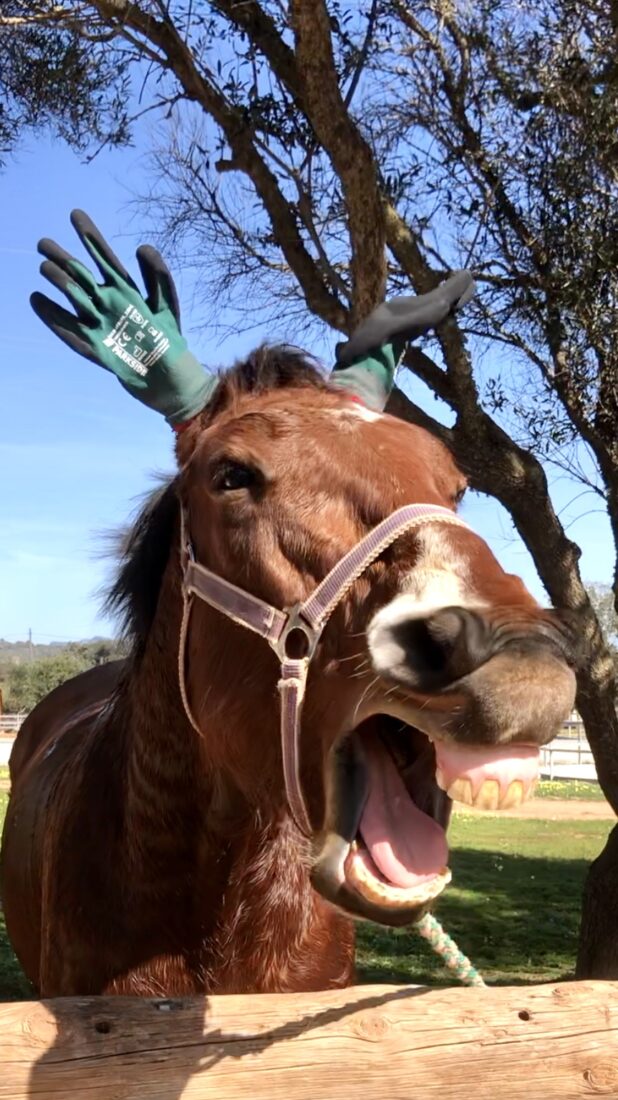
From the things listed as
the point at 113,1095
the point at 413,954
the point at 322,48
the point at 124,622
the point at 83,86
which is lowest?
the point at 413,954

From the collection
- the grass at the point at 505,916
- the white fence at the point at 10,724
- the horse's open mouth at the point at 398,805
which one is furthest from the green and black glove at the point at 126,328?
the white fence at the point at 10,724

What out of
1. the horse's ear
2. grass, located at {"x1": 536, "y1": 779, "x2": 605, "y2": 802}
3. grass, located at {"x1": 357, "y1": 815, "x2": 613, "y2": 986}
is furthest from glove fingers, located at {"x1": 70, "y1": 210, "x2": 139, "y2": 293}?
grass, located at {"x1": 536, "y1": 779, "x2": 605, "y2": 802}

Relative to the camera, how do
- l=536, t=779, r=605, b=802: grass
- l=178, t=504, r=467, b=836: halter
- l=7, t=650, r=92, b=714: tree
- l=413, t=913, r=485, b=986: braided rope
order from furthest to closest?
l=7, t=650, r=92, b=714: tree
l=536, t=779, r=605, b=802: grass
l=413, t=913, r=485, b=986: braided rope
l=178, t=504, r=467, b=836: halter

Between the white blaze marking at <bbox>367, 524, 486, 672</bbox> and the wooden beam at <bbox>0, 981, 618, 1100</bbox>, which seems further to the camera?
the wooden beam at <bbox>0, 981, 618, 1100</bbox>

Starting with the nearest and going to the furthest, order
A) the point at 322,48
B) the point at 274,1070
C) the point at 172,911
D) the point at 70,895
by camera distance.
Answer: the point at 274,1070, the point at 172,911, the point at 70,895, the point at 322,48

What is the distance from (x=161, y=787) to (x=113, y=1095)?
73cm

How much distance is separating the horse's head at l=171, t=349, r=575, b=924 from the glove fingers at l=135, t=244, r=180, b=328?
284 millimetres

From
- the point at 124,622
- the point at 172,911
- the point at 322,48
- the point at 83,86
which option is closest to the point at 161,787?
the point at 172,911

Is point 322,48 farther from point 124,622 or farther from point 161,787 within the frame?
point 161,787

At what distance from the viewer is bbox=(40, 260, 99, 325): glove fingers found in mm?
2326

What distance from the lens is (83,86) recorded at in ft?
23.9

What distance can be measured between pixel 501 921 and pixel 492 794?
9086mm

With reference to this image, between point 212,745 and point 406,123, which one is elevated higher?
point 406,123

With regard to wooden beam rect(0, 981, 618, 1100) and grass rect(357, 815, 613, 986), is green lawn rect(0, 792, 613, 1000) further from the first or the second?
wooden beam rect(0, 981, 618, 1100)
